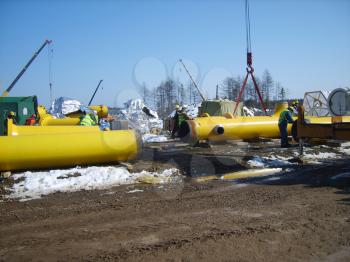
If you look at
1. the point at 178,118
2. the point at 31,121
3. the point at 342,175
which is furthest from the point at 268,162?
the point at 31,121

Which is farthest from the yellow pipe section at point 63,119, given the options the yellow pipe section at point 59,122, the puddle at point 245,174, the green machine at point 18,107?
the puddle at point 245,174

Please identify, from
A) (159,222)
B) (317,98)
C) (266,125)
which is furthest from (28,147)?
(266,125)

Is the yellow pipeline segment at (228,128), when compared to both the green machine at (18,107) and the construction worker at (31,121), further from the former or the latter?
the green machine at (18,107)

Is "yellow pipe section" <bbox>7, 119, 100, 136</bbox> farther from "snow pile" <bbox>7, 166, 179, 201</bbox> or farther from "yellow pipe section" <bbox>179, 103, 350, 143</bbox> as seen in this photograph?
"yellow pipe section" <bbox>179, 103, 350, 143</bbox>

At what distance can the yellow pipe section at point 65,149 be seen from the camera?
7414mm

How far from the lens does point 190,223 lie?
14.4 ft

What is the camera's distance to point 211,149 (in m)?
11.6

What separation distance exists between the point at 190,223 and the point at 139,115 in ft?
99.8

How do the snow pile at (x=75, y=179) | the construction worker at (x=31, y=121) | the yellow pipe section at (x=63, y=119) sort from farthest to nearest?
the yellow pipe section at (x=63, y=119) → the construction worker at (x=31, y=121) → the snow pile at (x=75, y=179)

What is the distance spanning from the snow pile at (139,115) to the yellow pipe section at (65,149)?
22217mm

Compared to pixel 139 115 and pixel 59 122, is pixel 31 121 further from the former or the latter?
pixel 139 115

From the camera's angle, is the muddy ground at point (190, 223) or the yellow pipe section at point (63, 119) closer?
the muddy ground at point (190, 223)

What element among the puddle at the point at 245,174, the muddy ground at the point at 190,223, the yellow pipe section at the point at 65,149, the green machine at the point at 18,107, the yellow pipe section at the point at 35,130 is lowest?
the muddy ground at the point at 190,223

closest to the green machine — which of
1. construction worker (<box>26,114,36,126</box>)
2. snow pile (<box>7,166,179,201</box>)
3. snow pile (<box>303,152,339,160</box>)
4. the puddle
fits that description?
construction worker (<box>26,114,36,126</box>)
